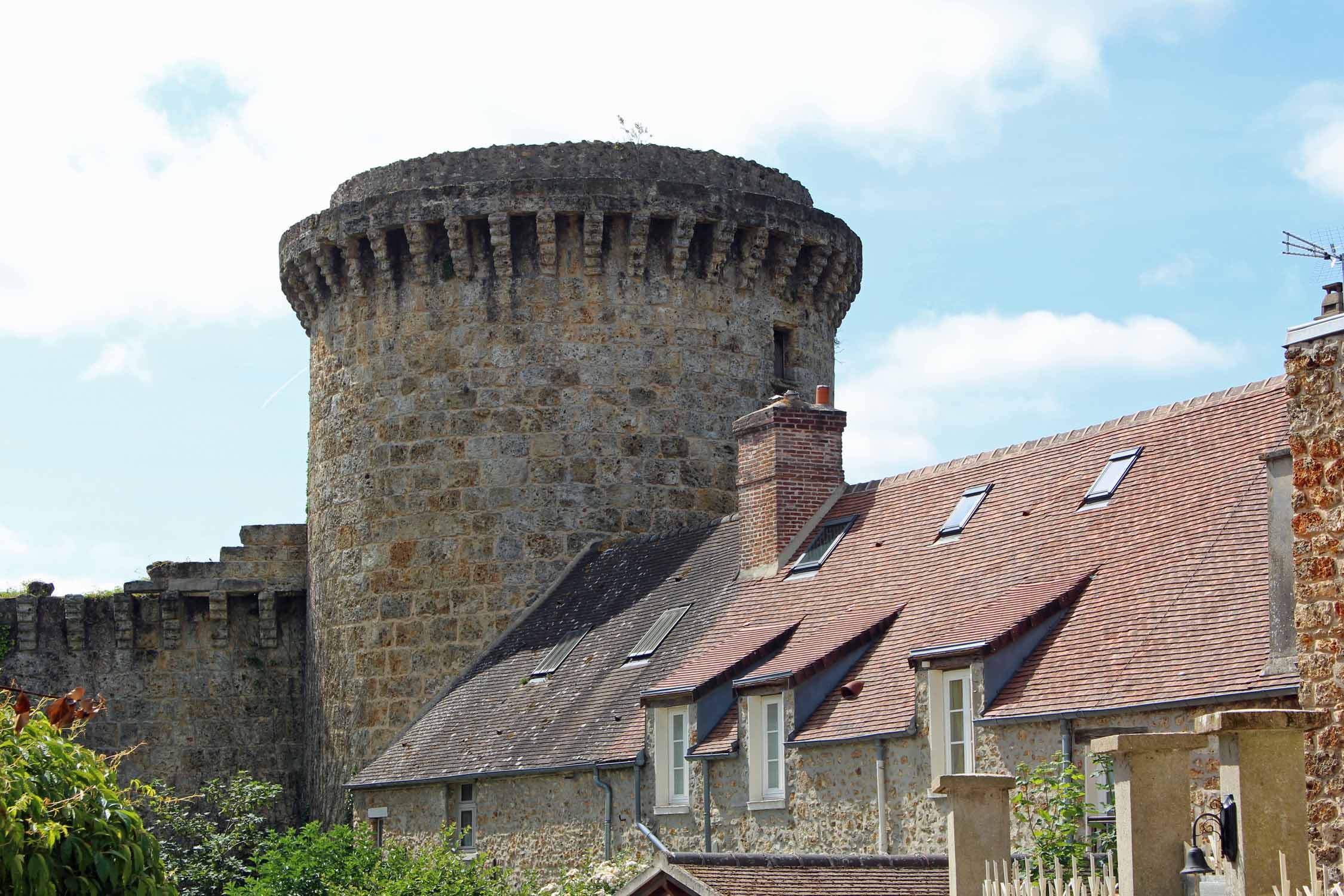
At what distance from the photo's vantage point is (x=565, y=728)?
25.8 m

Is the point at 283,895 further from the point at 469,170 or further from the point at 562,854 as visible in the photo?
the point at 469,170

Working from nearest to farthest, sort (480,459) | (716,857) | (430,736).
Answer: (716,857)
(430,736)
(480,459)

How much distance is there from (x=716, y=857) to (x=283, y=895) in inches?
326

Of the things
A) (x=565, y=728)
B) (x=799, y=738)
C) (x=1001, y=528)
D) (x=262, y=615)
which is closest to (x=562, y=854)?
(x=565, y=728)

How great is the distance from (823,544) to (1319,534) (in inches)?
501

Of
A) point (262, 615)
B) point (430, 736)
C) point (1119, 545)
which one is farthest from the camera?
point (262, 615)

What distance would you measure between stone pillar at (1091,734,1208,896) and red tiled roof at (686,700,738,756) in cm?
1028

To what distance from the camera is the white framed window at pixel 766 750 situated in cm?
2219

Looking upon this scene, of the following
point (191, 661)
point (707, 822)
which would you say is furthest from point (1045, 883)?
point (191, 661)

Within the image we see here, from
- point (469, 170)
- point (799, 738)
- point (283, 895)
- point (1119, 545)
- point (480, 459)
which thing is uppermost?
point (469, 170)

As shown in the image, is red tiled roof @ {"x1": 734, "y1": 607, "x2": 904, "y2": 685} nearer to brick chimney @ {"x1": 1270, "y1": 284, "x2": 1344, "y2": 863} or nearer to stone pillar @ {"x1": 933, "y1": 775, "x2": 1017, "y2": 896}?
stone pillar @ {"x1": 933, "y1": 775, "x2": 1017, "y2": 896}

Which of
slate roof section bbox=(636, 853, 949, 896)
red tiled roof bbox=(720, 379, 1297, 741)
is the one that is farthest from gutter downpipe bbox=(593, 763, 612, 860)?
slate roof section bbox=(636, 853, 949, 896)

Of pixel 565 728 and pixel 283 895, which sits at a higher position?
pixel 565 728

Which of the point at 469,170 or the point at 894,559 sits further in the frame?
the point at 469,170
